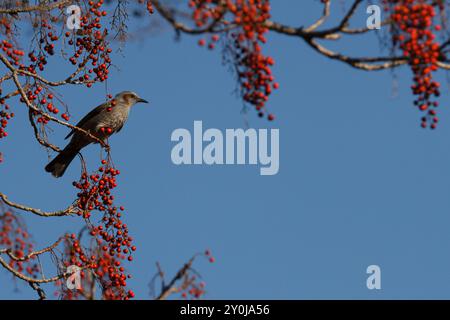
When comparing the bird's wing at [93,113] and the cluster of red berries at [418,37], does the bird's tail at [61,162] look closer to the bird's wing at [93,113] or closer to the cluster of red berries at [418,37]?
the bird's wing at [93,113]

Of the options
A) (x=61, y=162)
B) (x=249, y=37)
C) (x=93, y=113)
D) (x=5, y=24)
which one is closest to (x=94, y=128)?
(x=93, y=113)

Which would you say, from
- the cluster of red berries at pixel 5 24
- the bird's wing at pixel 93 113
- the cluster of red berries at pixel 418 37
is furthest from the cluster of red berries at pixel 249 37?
the bird's wing at pixel 93 113

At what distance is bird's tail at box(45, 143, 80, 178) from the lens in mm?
12578

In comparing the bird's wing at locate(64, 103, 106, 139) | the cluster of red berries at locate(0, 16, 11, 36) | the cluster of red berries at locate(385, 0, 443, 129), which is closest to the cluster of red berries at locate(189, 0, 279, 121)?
the cluster of red berries at locate(385, 0, 443, 129)

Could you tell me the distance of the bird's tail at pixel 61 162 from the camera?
12.6 m

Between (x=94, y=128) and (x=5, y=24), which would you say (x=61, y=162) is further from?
(x=5, y=24)

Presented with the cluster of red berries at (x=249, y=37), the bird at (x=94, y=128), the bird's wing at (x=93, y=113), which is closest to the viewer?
the cluster of red berries at (x=249, y=37)

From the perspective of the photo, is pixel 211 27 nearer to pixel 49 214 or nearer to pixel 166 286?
pixel 166 286

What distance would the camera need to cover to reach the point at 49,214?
30.2ft

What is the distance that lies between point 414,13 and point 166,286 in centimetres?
294
